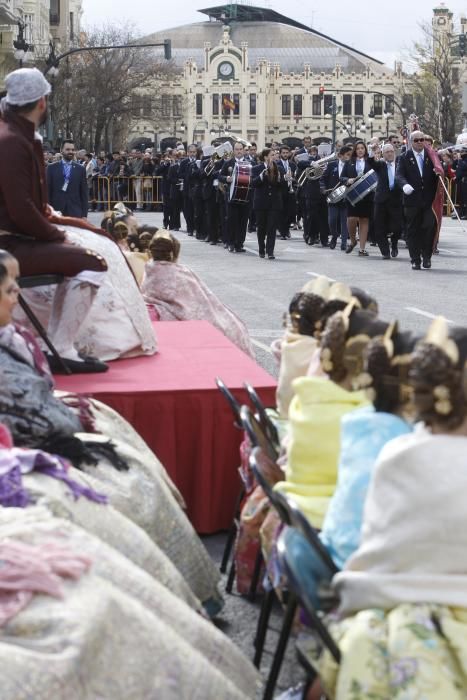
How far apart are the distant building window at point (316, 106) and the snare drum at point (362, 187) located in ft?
480

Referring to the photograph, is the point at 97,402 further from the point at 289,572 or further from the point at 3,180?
the point at 289,572

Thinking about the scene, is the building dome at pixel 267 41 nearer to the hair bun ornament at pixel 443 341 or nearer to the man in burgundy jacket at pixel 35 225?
the man in burgundy jacket at pixel 35 225

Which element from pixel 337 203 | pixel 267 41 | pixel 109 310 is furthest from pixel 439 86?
pixel 267 41

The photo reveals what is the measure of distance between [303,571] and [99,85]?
71586mm

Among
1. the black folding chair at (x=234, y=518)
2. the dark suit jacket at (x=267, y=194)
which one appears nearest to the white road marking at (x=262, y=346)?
the black folding chair at (x=234, y=518)

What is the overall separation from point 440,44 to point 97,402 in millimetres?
77952

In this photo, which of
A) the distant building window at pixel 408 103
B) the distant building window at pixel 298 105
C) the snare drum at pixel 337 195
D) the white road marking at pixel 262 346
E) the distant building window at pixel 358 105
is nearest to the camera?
the white road marking at pixel 262 346

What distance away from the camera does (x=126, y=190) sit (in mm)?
45375

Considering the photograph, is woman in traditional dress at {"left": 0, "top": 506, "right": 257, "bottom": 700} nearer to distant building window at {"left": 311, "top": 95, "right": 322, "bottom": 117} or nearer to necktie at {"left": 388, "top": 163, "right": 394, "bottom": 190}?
necktie at {"left": 388, "top": 163, "right": 394, "bottom": 190}

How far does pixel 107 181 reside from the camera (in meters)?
44.0

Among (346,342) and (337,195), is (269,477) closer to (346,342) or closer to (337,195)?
(346,342)

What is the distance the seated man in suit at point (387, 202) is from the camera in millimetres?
23812

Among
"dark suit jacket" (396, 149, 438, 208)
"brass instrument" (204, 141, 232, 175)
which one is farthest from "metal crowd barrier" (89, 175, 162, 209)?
"dark suit jacket" (396, 149, 438, 208)

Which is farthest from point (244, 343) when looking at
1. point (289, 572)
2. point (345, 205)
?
point (345, 205)
